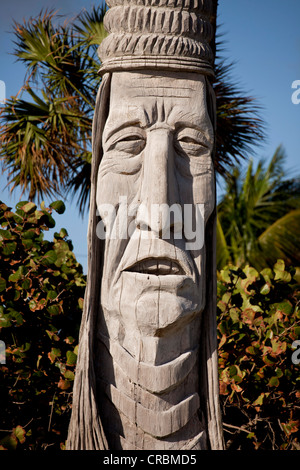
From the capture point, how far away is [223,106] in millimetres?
7574

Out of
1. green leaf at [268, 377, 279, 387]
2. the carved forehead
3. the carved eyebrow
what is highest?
the carved forehead

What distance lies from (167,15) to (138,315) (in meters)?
1.45

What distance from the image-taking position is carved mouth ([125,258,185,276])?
281 cm

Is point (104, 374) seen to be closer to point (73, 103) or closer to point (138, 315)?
point (138, 315)

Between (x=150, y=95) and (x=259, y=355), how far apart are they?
2205mm

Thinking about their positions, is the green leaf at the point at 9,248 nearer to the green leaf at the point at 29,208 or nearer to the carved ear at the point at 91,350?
the green leaf at the point at 29,208

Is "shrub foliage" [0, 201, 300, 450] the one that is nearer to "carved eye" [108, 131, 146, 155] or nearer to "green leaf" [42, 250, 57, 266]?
"green leaf" [42, 250, 57, 266]

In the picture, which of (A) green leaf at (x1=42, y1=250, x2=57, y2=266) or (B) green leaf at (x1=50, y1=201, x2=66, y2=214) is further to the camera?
(B) green leaf at (x1=50, y1=201, x2=66, y2=214)

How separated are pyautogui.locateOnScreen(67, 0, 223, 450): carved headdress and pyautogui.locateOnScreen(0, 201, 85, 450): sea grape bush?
1.00 meters

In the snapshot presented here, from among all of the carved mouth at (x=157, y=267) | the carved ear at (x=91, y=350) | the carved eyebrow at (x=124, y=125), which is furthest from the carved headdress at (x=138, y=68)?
the carved mouth at (x=157, y=267)

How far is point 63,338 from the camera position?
13.8ft

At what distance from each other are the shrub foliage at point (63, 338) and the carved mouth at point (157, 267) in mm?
1206

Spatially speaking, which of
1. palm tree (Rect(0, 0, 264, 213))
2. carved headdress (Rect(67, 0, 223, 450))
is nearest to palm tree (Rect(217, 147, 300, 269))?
palm tree (Rect(0, 0, 264, 213))
